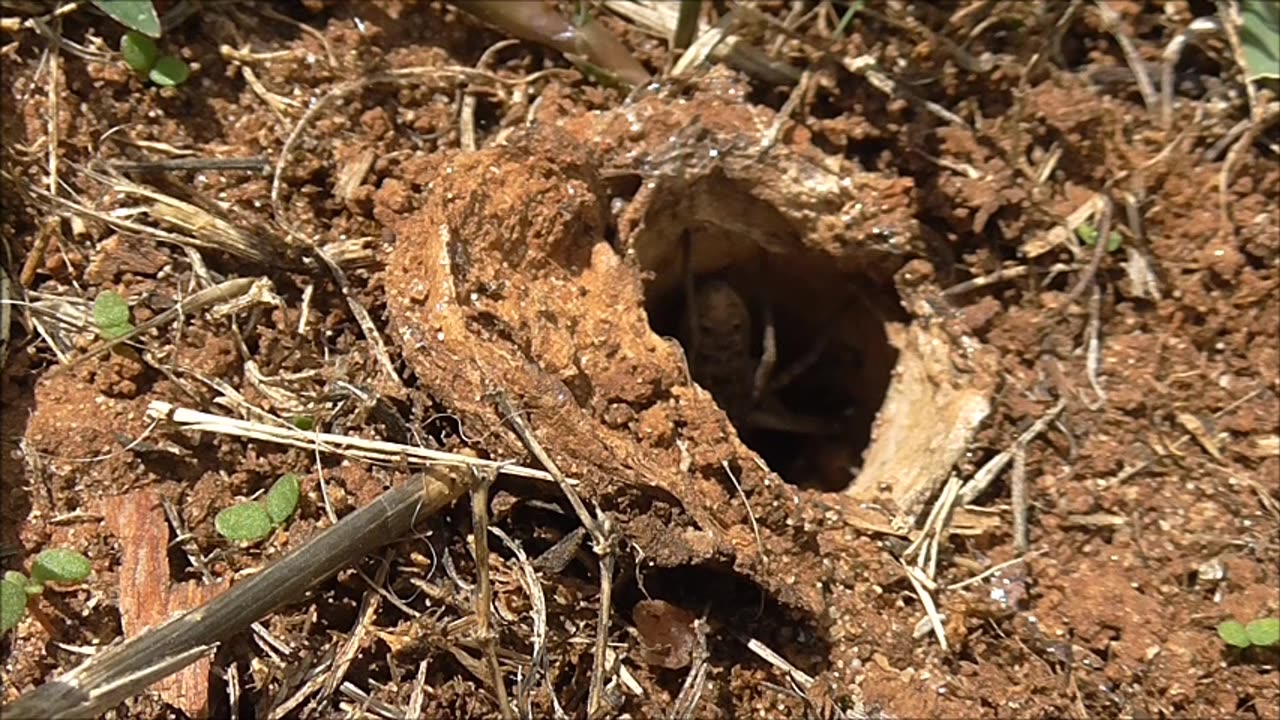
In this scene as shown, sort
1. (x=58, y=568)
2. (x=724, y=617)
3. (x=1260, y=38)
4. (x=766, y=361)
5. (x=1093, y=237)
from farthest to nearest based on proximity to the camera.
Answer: (x=766, y=361) < (x=1260, y=38) < (x=1093, y=237) < (x=724, y=617) < (x=58, y=568)

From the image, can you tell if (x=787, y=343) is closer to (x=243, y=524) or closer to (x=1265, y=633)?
(x=1265, y=633)

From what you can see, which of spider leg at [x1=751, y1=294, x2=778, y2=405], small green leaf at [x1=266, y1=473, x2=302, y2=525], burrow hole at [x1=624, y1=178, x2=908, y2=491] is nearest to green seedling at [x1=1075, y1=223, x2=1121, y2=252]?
burrow hole at [x1=624, y1=178, x2=908, y2=491]

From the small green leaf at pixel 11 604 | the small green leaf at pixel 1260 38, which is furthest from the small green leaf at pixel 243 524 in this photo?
the small green leaf at pixel 1260 38

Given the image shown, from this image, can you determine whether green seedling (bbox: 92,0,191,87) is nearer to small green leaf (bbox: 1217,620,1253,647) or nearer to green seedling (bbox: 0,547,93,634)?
green seedling (bbox: 0,547,93,634)

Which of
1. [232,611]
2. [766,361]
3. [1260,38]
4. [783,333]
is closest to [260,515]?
[232,611]

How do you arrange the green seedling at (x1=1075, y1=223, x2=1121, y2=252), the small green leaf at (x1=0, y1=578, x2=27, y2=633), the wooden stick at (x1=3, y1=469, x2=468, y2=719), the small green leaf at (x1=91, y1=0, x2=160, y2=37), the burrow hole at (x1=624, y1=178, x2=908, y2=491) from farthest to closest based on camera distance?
the burrow hole at (x1=624, y1=178, x2=908, y2=491), the green seedling at (x1=1075, y1=223, x2=1121, y2=252), the small green leaf at (x1=91, y1=0, x2=160, y2=37), the small green leaf at (x1=0, y1=578, x2=27, y2=633), the wooden stick at (x1=3, y1=469, x2=468, y2=719)

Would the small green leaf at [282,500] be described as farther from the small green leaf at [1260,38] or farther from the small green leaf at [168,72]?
the small green leaf at [1260,38]
